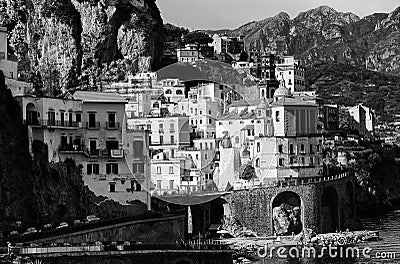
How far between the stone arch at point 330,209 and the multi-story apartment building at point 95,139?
19.0 m

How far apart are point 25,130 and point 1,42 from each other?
8249 millimetres

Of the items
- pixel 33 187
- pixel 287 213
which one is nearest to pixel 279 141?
pixel 287 213

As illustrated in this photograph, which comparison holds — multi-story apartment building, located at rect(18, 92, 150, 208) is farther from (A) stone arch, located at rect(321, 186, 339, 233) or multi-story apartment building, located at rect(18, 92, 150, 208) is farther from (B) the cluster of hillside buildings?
(A) stone arch, located at rect(321, 186, 339, 233)

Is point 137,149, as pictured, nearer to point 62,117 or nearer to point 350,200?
point 62,117

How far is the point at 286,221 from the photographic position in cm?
8075

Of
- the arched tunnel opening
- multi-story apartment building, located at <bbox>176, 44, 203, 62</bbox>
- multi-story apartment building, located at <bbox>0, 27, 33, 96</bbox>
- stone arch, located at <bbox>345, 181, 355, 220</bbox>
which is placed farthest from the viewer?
multi-story apartment building, located at <bbox>176, 44, 203, 62</bbox>

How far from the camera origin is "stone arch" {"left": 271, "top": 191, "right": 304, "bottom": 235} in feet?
265

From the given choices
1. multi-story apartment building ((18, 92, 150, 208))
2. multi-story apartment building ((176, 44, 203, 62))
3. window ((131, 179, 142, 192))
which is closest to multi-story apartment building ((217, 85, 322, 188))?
multi-story apartment building ((18, 92, 150, 208))

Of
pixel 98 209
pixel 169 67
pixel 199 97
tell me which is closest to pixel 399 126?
pixel 169 67

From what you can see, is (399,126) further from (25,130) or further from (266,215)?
(25,130)

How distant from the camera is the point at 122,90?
10412cm

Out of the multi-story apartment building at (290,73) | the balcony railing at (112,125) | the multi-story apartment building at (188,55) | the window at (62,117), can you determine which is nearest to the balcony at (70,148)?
the window at (62,117)

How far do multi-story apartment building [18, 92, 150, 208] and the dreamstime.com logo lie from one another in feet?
31.8

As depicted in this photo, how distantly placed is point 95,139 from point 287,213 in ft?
62.5
